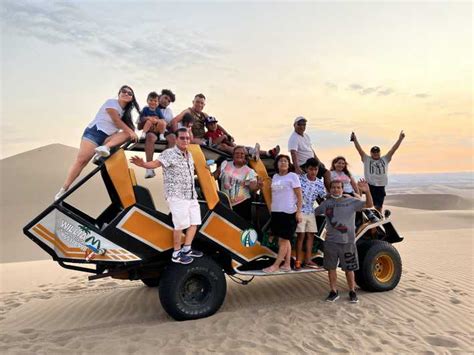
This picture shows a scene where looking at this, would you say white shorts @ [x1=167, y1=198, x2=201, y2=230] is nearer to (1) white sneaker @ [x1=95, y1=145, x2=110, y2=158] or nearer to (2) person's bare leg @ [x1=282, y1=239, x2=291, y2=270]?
(1) white sneaker @ [x1=95, y1=145, x2=110, y2=158]

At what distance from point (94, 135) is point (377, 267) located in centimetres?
521

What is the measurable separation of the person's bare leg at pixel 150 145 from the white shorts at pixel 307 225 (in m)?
2.44

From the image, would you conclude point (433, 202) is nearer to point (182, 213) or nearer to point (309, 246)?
point (309, 246)

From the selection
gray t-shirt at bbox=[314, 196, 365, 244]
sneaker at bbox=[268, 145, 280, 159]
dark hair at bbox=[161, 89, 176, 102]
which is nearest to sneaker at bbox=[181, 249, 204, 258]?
gray t-shirt at bbox=[314, 196, 365, 244]

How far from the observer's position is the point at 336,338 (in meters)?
5.29

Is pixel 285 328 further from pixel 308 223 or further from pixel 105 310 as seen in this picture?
pixel 105 310

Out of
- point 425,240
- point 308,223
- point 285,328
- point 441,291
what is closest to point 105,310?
point 285,328

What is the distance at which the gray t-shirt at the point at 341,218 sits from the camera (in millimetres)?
6496

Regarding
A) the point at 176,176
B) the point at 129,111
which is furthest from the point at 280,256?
the point at 129,111

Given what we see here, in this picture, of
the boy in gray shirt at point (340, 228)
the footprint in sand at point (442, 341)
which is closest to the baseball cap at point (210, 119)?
the boy in gray shirt at point (340, 228)

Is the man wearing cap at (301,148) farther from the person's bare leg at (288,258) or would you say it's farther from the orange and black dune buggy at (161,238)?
the person's bare leg at (288,258)

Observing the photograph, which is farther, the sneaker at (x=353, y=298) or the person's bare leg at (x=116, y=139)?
the sneaker at (x=353, y=298)

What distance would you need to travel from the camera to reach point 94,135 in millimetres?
5734

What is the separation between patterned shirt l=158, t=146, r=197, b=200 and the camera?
5.58 metres
